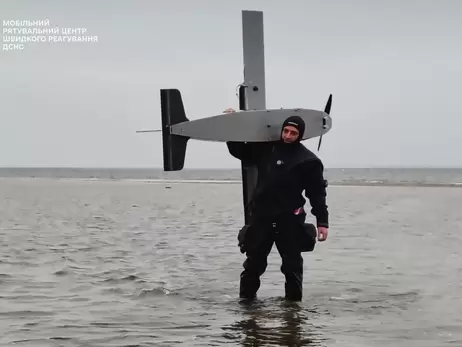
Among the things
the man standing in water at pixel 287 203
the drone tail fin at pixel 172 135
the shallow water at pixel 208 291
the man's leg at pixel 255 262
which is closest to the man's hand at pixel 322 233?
the man standing in water at pixel 287 203

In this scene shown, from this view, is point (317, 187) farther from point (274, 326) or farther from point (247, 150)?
point (274, 326)

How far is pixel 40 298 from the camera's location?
289 inches

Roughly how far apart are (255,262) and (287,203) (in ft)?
2.53

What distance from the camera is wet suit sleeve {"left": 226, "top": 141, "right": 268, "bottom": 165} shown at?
740 cm

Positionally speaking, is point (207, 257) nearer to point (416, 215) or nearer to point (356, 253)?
point (356, 253)

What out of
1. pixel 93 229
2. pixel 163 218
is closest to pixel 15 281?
pixel 93 229

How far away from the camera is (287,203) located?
23.0ft

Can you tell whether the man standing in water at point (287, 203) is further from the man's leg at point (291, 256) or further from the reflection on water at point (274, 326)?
the reflection on water at point (274, 326)

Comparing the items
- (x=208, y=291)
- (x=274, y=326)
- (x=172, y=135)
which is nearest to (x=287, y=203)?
(x=274, y=326)

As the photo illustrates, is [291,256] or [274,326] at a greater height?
[291,256]

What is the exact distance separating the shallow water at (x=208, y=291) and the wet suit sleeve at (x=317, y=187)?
1034mm

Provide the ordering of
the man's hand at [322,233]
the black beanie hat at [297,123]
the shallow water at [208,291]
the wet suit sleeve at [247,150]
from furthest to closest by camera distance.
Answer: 1. the wet suit sleeve at [247,150]
2. the black beanie hat at [297,123]
3. the man's hand at [322,233]
4. the shallow water at [208,291]

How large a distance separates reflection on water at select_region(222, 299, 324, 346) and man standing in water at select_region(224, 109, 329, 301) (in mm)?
420

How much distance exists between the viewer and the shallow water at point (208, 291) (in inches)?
229
